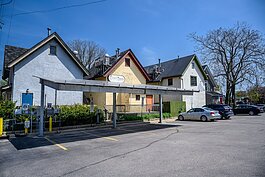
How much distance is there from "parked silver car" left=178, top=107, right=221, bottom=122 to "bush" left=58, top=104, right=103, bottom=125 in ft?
34.2

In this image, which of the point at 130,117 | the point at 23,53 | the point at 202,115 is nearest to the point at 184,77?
the point at 202,115

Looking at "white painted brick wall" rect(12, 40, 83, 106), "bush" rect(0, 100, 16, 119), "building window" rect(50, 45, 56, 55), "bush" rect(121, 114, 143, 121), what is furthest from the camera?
"building window" rect(50, 45, 56, 55)

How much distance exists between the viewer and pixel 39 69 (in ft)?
62.5

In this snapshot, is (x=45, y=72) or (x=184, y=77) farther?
(x=184, y=77)

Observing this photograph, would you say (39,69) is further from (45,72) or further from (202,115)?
(202,115)

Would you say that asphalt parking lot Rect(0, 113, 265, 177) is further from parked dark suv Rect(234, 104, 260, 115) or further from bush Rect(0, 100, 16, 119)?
parked dark suv Rect(234, 104, 260, 115)

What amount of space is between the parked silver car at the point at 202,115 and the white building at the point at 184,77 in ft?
25.1

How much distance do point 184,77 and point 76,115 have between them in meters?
19.7

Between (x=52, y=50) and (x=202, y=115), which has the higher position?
(x=52, y=50)

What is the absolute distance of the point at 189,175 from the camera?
5.18m

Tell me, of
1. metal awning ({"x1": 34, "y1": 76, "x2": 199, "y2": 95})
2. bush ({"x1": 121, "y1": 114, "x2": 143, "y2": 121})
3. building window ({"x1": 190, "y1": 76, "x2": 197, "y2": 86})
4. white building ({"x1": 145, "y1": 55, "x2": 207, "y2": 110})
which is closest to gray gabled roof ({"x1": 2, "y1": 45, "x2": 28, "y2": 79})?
metal awning ({"x1": 34, "y1": 76, "x2": 199, "y2": 95})

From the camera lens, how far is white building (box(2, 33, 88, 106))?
58.5ft

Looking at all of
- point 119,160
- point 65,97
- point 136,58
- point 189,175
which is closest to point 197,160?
point 189,175

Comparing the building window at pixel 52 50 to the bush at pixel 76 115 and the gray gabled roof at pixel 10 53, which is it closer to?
the gray gabled roof at pixel 10 53
